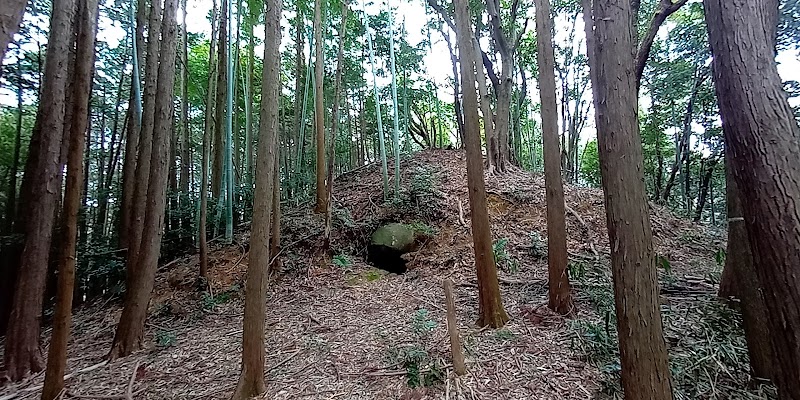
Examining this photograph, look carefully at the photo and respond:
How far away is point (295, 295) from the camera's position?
20.9ft

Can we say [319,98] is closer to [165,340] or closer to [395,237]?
[395,237]

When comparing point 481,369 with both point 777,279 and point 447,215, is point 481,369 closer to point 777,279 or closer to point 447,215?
point 777,279

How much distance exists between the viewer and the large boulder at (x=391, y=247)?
742 centimetres

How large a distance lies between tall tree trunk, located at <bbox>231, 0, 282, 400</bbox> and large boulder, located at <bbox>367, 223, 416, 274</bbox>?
4.07m

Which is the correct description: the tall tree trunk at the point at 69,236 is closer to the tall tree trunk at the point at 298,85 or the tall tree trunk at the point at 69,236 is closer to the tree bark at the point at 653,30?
the tree bark at the point at 653,30

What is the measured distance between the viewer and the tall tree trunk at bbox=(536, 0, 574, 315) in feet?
14.3

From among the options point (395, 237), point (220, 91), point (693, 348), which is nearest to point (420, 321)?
point (693, 348)

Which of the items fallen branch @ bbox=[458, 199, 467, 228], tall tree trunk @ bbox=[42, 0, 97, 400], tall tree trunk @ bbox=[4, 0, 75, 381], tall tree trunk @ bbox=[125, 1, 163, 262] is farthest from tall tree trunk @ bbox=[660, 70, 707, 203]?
tall tree trunk @ bbox=[4, 0, 75, 381]

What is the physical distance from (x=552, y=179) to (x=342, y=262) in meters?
4.32

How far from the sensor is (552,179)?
4.43 m

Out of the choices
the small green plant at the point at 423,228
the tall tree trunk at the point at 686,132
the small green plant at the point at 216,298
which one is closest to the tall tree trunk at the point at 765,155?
the small green plant at the point at 423,228

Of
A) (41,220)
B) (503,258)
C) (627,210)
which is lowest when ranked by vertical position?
(503,258)

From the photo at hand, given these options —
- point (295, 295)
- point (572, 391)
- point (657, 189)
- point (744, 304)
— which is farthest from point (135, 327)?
point (657, 189)

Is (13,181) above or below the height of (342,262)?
above
